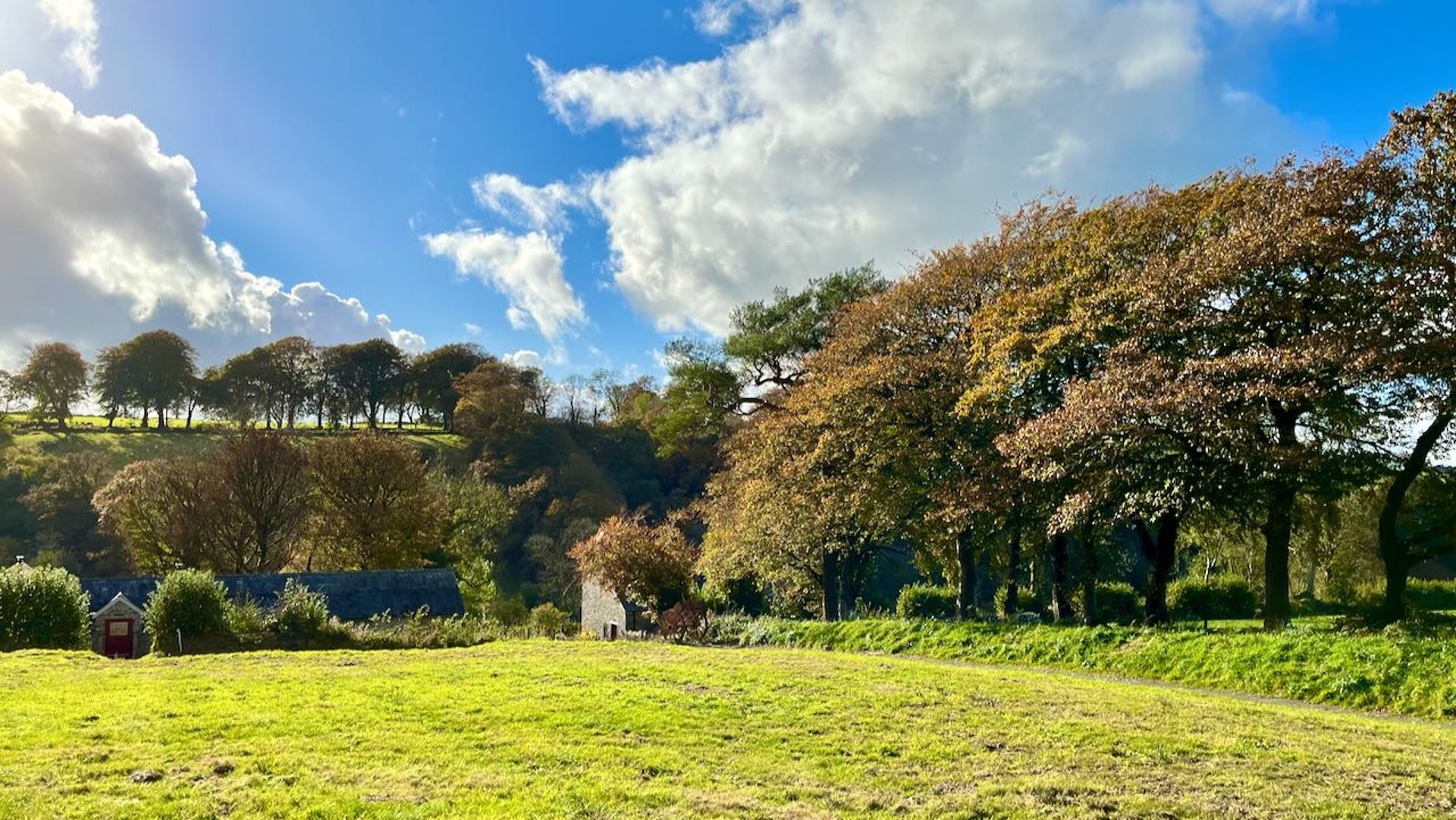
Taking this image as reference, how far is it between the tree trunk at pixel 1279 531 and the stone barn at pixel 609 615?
21.4 metres

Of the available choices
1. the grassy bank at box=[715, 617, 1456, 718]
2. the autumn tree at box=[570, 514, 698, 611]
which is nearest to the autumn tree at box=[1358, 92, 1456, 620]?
the grassy bank at box=[715, 617, 1456, 718]

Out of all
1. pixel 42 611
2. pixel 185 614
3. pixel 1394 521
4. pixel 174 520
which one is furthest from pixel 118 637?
pixel 1394 521

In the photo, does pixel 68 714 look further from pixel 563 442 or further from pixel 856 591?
pixel 563 442

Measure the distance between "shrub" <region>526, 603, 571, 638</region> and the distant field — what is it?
3608cm

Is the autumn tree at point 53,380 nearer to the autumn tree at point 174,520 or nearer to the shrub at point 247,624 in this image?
the autumn tree at point 174,520

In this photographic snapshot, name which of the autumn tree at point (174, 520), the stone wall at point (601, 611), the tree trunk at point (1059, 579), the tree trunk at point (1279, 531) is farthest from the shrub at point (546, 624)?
the tree trunk at point (1279, 531)

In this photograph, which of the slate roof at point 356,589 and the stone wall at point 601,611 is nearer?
the slate roof at point 356,589

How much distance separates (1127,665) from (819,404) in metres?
12.9

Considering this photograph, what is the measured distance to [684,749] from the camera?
8.25 metres

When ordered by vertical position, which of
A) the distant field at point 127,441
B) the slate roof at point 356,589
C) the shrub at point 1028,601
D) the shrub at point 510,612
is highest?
the distant field at point 127,441

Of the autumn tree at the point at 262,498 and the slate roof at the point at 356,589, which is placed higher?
the autumn tree at the point at 262,498

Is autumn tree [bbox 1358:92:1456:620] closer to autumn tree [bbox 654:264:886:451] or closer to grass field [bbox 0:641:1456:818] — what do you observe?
grass field [bbox 0:641:1456:818]

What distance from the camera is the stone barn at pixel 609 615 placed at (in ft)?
108

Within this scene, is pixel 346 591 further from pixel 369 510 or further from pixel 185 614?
pixel 369 510
